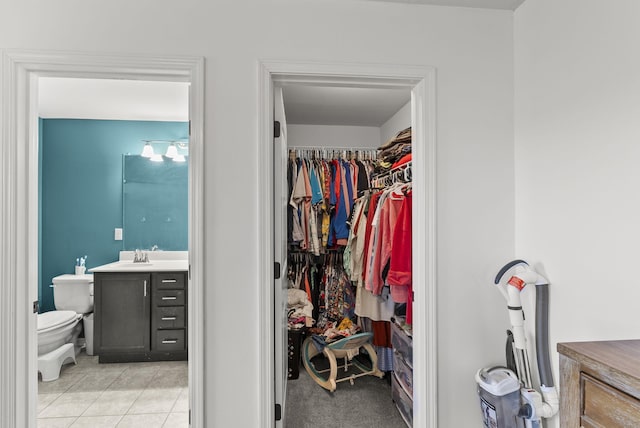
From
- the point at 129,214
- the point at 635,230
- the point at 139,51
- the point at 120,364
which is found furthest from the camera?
the point at 129,214

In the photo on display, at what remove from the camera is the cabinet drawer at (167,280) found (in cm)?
328

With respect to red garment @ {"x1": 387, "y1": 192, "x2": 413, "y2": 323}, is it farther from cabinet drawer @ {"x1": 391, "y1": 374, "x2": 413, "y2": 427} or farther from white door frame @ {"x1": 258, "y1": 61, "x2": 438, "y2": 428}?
cabinet drawer @ {"x1": 391, "y1": 374, "x2": 413, "y2": 427}

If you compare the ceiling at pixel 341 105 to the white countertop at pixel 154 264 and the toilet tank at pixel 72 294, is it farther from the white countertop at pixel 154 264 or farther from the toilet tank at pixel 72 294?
the toilet tank at pixel 72 294

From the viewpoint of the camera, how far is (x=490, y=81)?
176 cm

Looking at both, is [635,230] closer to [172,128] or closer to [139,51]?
[139,51]

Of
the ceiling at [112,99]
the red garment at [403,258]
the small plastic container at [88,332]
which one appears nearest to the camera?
the red garment at [403,258]

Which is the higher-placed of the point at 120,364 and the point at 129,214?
the point at 129,214

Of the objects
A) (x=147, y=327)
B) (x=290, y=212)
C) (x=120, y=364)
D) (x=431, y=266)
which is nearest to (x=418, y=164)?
(x=431, y=266)

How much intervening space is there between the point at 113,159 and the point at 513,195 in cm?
388

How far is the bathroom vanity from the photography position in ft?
10.6

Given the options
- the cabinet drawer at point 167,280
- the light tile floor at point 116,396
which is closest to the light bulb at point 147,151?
the cabinet drawer at point 167,280

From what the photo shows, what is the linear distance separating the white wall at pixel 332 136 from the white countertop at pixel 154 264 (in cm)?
172

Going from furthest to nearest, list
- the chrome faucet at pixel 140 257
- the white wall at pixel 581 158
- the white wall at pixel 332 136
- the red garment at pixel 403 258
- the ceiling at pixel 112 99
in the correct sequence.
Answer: the white wall at pixel 332 136
the chrome faucet at pixel 140 257
the ceiling at pixel 112 99
the red garment at pixel 403 258
the white wall at pixel 581 158

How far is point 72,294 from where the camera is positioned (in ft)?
11.3
